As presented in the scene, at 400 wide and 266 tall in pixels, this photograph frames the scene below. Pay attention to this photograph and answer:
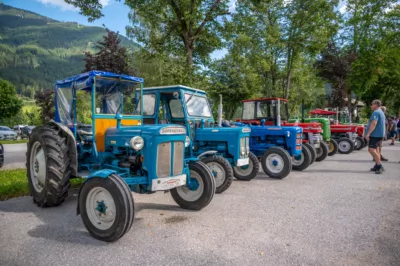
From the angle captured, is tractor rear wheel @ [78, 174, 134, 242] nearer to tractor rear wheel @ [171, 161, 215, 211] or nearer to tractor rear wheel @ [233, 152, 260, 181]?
tractor rear wheel @ [171, 161, 215, 211]

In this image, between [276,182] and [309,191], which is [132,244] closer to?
[309,191]

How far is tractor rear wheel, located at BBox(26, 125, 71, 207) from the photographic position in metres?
4.24

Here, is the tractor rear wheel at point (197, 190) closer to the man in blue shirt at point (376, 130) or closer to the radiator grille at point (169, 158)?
the radiator grille at point (169, 158)

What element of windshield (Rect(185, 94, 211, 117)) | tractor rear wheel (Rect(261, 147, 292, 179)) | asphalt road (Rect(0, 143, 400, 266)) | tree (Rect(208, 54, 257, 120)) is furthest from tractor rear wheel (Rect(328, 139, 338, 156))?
tree (Rect(208, 54, 257, 120))

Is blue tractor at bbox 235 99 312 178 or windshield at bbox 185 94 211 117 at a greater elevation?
windshield at bbox 185 94 211 117

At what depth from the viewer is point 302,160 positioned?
840cm

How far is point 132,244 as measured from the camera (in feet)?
A: 10.6

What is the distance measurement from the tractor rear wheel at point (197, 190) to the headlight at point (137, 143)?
3.42 feet

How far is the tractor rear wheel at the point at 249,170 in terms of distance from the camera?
6.84 metres

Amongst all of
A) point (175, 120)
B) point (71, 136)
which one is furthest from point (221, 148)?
point (71, 136)

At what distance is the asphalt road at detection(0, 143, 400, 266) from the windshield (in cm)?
193

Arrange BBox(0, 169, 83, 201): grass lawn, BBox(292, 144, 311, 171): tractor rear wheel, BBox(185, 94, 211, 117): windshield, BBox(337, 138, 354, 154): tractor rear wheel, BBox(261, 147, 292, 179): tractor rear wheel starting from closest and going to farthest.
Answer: BBox(0, 169, 83, 201): grass lawn → BBox(185, 94, 211, 117): windshield → BBox(261, 147, 292, 179): tractor rear wheel → BBox(292, 144, 311, 171): tractor rear wheel → BBox(337, 138, 354, 154): tractor rear wheel

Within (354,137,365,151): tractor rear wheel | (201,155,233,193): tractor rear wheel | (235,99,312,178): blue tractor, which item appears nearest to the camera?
(201,155,233,193): tractor rear wheel

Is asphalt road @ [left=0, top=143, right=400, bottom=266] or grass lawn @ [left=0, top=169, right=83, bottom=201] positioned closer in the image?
asphalt road @ [left=0, top=143, right=400, bottom=266]
